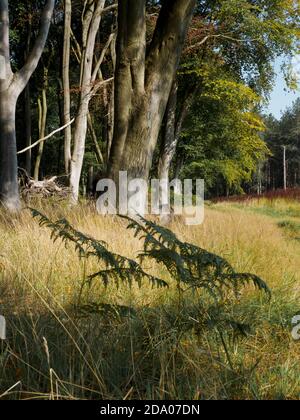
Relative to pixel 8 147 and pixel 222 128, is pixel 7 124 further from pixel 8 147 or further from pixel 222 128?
pixel 222 128

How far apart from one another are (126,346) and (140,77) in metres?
4.79

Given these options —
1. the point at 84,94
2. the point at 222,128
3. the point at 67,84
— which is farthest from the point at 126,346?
the point at 222,128

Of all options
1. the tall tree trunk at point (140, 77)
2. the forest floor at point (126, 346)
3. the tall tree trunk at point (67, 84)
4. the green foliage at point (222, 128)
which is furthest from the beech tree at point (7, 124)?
the green foliage at point (222, 128)

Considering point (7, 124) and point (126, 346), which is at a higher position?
point (7, 124)

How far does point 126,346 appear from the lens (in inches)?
93.7

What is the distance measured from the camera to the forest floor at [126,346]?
2.02m

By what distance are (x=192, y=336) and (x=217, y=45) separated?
16026 millimetres

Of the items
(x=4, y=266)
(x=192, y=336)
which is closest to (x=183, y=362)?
(x=192, y=336)

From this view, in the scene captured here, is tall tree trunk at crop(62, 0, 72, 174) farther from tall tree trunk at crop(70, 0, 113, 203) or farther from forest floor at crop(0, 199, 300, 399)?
forest floor at crop(0, 199, 300, 399)

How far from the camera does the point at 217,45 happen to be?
672 inches

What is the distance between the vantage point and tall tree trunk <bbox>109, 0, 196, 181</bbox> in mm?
6438

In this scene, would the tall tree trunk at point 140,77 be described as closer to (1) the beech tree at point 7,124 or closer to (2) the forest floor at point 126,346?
(1) the beech tree at point 7,124

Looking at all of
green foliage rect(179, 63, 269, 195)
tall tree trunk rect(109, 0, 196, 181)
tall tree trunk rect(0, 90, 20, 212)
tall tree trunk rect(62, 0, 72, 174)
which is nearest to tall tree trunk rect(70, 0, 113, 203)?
tall tree trunk rect(62, 0, 72, 174)

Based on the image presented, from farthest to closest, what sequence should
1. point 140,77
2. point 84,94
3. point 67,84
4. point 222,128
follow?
point 222,128 → point 67,84 → point 84,94 → point 140,77
